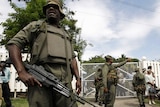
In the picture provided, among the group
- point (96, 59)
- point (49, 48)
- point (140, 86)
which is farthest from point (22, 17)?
point (96, 59)

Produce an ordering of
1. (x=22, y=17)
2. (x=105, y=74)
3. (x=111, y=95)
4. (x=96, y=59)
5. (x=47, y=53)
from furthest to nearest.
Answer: (x=96, y=59)
(x=22, y=17)
(x=111, y=95)
(x=105, y=74)
(x=47, y=53)

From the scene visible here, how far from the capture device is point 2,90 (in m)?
8.38

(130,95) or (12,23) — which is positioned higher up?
(12,23)

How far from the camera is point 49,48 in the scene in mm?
2814

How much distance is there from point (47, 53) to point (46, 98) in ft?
1.50

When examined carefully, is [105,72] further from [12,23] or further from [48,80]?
[12,23]

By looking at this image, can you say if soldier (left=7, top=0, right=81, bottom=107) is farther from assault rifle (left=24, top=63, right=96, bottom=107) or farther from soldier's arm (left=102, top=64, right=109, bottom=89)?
soldier's arm (left=102, top=64, right=109, bottom=89)

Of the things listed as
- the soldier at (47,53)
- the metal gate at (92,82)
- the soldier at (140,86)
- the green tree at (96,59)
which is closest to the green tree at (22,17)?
the metal gate at (92,82)

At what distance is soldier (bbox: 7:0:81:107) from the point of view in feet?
8.76

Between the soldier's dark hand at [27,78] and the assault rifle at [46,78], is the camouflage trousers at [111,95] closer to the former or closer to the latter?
the assault rifle at [46,78]

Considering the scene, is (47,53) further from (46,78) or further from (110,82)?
(110,82)

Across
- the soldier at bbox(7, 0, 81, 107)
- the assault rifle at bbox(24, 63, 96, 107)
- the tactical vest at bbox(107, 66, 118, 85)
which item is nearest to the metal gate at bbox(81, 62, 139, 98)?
the tactical vest at bbox(107, 66, 118, 85)

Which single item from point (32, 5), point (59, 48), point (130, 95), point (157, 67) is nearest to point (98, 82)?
point (130, 95)

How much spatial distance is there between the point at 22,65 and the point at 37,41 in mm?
365
